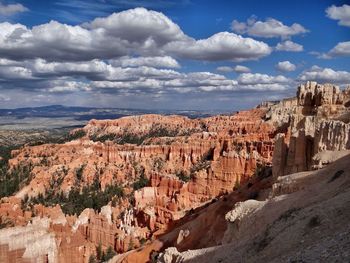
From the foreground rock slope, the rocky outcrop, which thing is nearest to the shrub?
the foreground rock slope

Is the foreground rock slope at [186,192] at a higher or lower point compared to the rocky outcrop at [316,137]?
lower

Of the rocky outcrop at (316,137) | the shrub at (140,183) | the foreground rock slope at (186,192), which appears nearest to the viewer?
the foreground rock slope at (186,192)

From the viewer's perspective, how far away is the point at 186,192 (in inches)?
2753

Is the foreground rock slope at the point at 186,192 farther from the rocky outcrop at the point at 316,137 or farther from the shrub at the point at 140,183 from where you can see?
the shrub at the point at 140,183

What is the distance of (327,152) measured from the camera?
3153 cm

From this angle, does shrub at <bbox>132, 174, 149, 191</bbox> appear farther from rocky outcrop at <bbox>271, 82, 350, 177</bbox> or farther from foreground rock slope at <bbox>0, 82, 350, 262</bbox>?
rocky outcrop at <bbox>271, 82, 350, 177</bbox>

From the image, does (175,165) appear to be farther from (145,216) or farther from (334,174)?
(334,174)

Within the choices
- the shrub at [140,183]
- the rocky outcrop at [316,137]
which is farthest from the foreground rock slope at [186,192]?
the shrub at [140,183]

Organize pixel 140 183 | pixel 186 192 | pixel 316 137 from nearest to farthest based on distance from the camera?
pixel 316 137 → pixel 186 192 → pixel 140 183

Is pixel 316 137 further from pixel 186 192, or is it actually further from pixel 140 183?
pixel 140 183

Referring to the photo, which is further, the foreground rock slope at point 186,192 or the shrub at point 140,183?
the shrub at point 140,183

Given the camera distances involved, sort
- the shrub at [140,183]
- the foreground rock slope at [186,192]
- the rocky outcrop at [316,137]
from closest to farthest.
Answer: the foreground rock slope at [186,192]
the rocky outcrop at [316,137]
the shrub at [140,183]

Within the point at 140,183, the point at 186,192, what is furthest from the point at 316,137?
the point at 140,183

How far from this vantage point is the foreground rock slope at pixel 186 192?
975 inches
